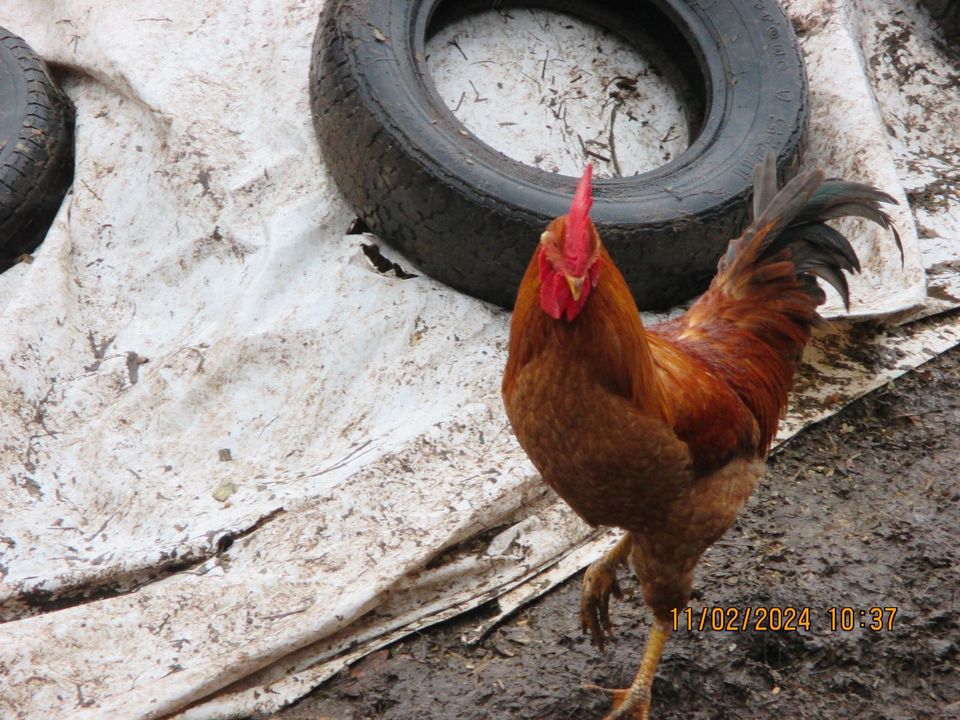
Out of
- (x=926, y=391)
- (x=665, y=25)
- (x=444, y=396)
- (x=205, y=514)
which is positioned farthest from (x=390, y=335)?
(x=926, y=391)

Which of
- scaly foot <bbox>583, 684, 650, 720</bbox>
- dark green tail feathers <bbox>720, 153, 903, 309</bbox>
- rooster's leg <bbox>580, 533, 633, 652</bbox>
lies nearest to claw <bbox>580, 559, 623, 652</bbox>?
rooster's leg <bbox>580, 533, 633, 652</bbox>

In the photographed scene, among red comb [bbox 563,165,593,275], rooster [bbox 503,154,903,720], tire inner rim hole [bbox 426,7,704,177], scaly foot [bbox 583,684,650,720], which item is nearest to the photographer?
red comb [bbox 563,165,593,275]

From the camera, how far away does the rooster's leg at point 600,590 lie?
3.11 meters

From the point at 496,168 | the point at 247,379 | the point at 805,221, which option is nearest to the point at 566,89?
the point at 496,168

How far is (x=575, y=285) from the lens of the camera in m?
2.15

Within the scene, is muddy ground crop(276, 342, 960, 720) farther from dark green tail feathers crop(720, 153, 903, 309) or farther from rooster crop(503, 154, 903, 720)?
dark green tail feathers crop(720, 153, 903, 309)

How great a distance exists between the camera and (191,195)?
420 cm

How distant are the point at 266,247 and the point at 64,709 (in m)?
1.98

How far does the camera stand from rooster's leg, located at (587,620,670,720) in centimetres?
295

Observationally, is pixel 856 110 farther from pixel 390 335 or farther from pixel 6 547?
pixel 6 547

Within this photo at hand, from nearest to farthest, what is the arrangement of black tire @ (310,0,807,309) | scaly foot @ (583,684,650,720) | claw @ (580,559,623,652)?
scaly foot @ (583,684,650,720)
claw @ (580,559,623,652)
black tire @ (310,0,807,309)
